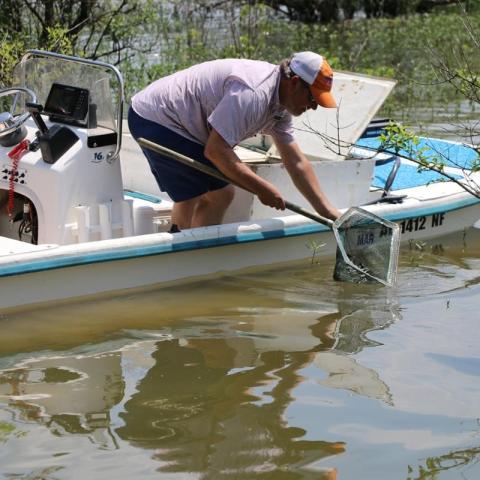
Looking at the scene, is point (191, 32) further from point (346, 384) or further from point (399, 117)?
point (346, 384)

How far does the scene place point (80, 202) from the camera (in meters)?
6.05

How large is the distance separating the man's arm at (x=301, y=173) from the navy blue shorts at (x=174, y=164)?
39 cm

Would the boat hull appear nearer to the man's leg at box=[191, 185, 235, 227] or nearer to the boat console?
the man's leg at box=[191, 185, 235, 227]

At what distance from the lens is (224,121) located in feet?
19.1

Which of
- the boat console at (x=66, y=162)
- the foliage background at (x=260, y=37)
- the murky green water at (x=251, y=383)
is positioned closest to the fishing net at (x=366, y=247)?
the murky green water at (x=251, y=383)

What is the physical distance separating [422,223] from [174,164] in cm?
214

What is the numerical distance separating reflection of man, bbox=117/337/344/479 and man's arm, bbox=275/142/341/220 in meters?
1.27

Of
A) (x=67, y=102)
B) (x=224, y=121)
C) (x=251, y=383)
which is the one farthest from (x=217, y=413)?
(x=67, y=102)

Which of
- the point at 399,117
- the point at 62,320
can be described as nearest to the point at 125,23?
the point at 399,117

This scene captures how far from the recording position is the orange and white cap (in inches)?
229

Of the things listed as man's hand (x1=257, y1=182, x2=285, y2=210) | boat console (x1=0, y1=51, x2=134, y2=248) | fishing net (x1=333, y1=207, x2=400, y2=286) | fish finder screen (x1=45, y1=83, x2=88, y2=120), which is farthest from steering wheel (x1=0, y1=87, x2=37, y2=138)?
fishing net (x1=333, y1=207, x2=400, y2=286)

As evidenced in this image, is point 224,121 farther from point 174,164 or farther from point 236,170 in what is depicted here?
point 174,164

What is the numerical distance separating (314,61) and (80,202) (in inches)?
59.8

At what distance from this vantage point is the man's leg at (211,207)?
21.0 feet
